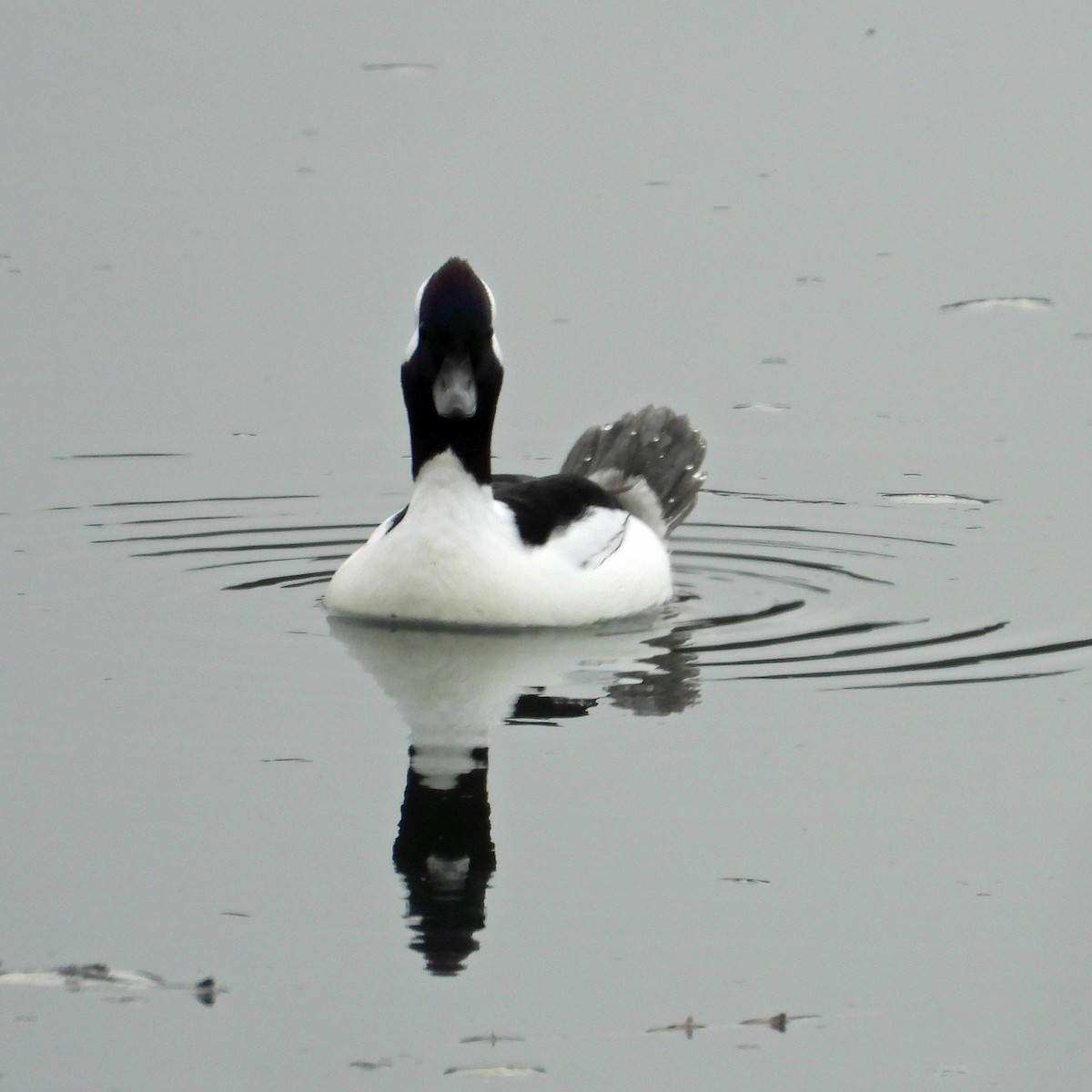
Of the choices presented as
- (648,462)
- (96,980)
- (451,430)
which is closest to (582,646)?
(451,430)

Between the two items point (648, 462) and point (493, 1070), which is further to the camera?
point (648, 462)

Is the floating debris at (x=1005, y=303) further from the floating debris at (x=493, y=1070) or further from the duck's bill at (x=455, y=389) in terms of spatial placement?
the floating debris at (x=493, y=1070)

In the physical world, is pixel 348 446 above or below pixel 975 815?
above

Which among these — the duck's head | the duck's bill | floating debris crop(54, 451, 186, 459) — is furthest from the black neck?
floating debris crop(54, 451, 186, 459)

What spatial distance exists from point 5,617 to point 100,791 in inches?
110

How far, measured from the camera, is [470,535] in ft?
33.4

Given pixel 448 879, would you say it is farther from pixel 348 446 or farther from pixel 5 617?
pixel 348 446

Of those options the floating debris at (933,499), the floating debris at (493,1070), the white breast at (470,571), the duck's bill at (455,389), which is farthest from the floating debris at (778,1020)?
the floating debris at (933,499)

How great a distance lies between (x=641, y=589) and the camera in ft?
35.1

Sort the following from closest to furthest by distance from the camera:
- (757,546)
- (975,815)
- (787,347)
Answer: (975,815)
(757,546)
(787,347)

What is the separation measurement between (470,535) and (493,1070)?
4642 millimetres

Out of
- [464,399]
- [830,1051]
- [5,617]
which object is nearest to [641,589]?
[464,399]

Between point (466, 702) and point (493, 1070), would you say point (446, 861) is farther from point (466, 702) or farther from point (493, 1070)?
point (466, 702)

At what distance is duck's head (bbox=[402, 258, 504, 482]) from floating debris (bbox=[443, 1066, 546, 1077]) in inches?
185
